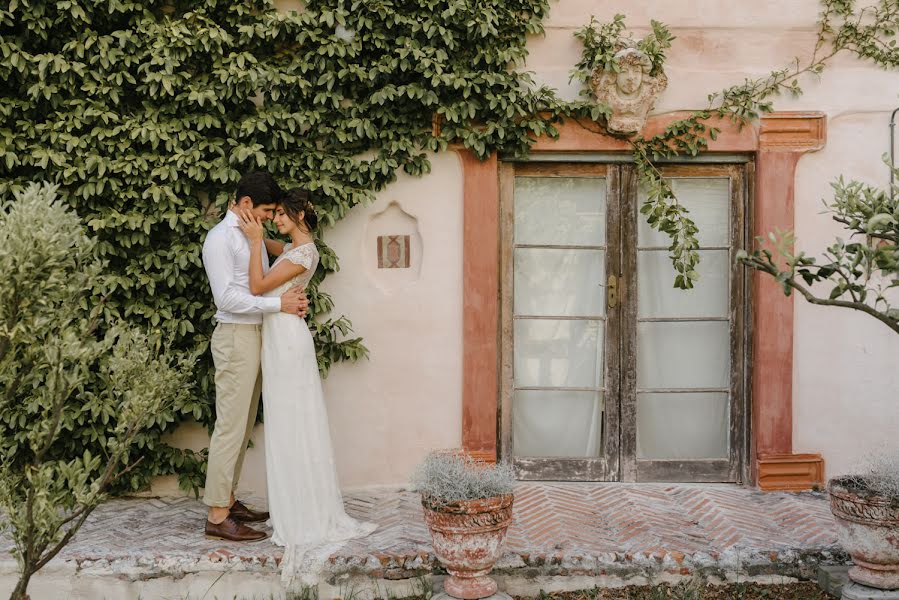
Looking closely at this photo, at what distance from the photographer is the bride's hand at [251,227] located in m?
4.68

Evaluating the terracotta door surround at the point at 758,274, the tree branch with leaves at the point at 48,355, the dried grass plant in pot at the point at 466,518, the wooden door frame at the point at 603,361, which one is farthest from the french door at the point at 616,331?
the tree branch with leaves at the point at 48,355

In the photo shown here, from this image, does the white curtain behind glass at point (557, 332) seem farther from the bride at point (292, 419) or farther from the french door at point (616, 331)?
the bride at point (292, 419)

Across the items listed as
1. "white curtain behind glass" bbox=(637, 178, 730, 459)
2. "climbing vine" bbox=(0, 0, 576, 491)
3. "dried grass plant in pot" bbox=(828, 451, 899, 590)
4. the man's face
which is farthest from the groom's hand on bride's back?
"dried grass plant in pot" bbox=(828, 451, 899, 590)

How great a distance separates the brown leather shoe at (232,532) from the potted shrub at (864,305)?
3009mm

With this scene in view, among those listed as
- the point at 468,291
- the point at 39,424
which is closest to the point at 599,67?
the point at 468,291

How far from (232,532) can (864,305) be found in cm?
348

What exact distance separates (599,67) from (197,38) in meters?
2.61

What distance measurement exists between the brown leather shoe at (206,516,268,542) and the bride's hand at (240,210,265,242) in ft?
5.29

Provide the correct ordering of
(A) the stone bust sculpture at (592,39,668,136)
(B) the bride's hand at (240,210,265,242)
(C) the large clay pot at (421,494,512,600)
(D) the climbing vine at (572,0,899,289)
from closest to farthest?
(C) the large clay pot at (421,494,512,600) → (B) the bride's hand at (240,210,265,242) → (A) the stone bust sculpture at (592,39,668,136) → (D) the climbing vine at (572,0,899,289)

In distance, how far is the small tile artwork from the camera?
5809 millimetres

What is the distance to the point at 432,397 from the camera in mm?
5812

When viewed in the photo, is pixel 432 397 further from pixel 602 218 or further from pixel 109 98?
pixel 109 98

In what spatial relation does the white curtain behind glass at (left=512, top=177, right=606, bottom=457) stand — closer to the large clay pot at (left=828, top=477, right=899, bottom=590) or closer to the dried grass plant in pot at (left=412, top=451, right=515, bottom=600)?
the dried grass plant in pot at (left=412, top=451, right=515, bottom=600)

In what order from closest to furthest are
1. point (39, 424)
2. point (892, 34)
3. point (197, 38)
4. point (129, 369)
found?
1. point (39, 424)
2. point (129, 369)
3. point (197, 38)
4. point (892, 34)
